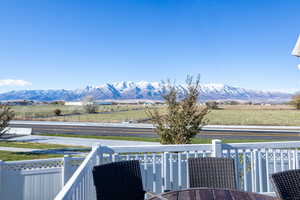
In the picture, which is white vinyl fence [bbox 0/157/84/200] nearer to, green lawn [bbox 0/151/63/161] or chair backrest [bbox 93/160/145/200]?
chair backrest [bbox 93/160/145/200]

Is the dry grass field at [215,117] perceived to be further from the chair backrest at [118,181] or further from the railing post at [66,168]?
the chair backrest at [118,181]

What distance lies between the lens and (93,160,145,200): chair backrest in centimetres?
203

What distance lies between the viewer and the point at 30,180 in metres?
3.64

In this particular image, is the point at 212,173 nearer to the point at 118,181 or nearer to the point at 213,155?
the point at 213,155

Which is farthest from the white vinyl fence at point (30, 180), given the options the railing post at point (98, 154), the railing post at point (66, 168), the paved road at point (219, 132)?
the paved road at point (219, 132)

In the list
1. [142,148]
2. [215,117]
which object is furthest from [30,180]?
[215,117]

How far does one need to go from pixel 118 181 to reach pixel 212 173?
44.7 inches

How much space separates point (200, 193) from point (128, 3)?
42.0 ft

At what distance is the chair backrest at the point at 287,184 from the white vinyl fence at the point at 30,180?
294cm

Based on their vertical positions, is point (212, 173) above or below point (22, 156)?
above

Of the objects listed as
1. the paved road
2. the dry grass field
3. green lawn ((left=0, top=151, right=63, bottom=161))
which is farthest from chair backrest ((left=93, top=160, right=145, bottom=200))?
the dry grass field

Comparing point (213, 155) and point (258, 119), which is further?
point (258, 119)

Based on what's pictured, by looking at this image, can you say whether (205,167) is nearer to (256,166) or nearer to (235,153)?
(235,153)

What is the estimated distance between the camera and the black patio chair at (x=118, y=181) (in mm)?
2024
